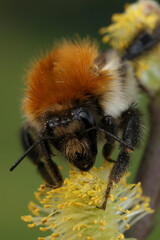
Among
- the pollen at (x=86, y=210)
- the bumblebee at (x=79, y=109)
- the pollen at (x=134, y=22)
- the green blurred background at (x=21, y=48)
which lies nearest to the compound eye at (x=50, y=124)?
the bumblebee at (x=79, y=109)

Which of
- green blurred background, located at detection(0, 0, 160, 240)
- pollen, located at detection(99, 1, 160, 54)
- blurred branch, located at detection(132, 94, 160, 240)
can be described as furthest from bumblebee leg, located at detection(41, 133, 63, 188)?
green blurred background, located at detection(0, 0, 160, 240)

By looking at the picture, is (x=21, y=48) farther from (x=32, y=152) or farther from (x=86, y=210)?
(x=86, y=210)

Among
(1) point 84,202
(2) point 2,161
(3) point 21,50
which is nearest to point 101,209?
(1) point 84,202

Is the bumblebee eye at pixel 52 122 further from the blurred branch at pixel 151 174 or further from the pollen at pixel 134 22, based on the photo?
the pollen at pixel 134 22

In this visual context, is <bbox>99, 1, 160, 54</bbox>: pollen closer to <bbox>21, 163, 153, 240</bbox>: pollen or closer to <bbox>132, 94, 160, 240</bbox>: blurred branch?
<bbox>132, 94, 160, 240</bbox>: blurred branch

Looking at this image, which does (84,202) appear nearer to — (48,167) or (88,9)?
(48,167)

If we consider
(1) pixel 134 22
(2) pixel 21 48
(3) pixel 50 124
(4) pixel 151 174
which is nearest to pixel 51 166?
(3) pixel 50 124
